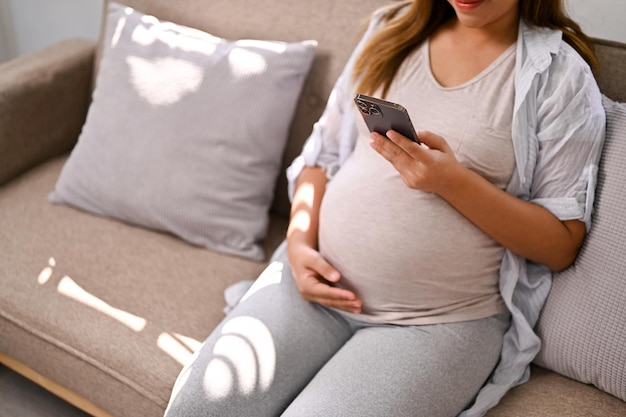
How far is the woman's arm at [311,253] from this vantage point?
127 centimetres

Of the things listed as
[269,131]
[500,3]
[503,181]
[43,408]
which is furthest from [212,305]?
[500,3]

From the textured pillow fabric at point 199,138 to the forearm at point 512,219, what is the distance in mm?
545

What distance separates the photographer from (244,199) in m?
1.62

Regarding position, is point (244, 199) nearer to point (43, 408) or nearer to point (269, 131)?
point (269, 131)

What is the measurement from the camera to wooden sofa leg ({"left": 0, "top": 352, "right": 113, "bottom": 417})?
1461mm

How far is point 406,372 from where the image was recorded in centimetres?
115

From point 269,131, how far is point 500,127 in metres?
0.56

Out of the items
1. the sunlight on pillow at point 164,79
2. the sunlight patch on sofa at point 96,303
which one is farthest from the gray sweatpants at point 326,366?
the sunlight on pillow at point 164,79

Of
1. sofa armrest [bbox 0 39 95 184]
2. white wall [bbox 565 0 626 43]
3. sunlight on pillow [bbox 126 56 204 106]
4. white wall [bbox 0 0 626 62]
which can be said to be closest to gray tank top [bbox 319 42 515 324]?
white wall [bbox 565 0 626 43]

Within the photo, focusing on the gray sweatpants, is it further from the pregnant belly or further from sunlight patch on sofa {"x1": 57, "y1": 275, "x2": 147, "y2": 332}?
sunlight patch on sofa {"x1": 57, "y1": 275, "x2": 147, "y2": 332}

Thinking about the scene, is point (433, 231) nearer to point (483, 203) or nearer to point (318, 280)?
point (483, 203)

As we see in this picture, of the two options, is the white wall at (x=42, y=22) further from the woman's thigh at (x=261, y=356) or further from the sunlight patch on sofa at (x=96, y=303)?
the woman's thigh at (x=261, y=356)

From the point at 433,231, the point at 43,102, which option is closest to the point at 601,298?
the point at 433,231

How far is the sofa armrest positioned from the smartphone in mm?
1014
